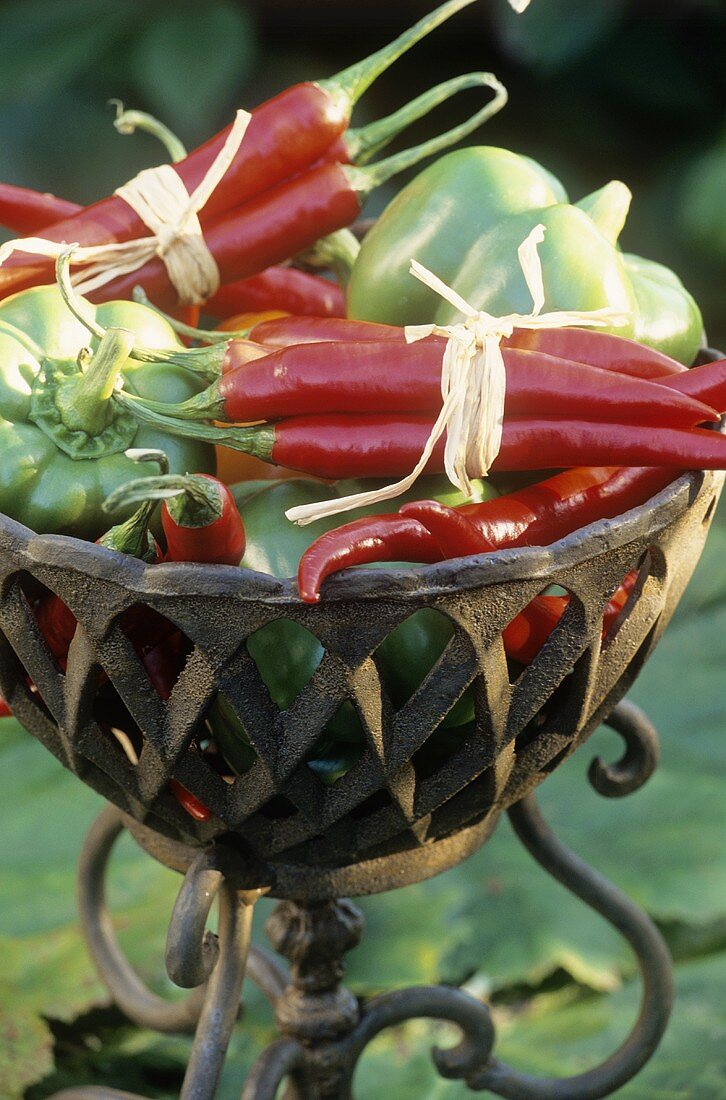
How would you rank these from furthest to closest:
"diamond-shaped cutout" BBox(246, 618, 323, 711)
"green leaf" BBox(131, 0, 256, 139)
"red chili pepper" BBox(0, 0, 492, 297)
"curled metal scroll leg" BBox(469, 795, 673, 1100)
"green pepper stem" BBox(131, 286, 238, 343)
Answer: "green leaf" BBox(131, 0, 256, 139)
"curled metal scroll leg" BBox(469, 795, 673, 1100)
"red chili pepper" BBox(0, 0, 492, 297)
"green pepper stem" BBox(131, 286, 238, 343)
"diamond-shaped cutout" BBox(246, 618, 323, 711)

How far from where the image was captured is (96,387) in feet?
2.42

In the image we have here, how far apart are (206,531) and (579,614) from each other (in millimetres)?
207

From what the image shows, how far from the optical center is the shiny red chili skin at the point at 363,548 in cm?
62

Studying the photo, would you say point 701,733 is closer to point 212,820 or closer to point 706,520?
point 706,520

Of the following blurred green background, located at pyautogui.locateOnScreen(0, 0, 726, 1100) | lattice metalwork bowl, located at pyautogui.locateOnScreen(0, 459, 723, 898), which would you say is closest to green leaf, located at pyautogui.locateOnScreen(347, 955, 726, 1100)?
blurred green background, located at pyautogui.locateOnScreen(0, 0, 726, 1100)

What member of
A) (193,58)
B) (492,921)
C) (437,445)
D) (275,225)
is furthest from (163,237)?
(193,58)

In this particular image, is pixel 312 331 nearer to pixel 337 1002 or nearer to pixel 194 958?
pixel 194 958

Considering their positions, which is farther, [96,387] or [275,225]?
[275,225]

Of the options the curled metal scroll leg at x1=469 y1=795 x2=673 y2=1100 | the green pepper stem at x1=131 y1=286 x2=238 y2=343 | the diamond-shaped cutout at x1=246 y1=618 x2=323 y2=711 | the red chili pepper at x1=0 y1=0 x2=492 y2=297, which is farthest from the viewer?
the curled metal scroll leg at x1=469 y1=795 x2=673 y2=1100

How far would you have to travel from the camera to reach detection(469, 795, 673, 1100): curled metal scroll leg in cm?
111

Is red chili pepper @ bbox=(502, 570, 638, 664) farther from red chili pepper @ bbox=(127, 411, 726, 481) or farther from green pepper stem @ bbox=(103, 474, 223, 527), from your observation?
green pepper stem @ bbox=(103, 474, 223, 527)

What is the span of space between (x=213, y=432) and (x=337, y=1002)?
525 millimetres

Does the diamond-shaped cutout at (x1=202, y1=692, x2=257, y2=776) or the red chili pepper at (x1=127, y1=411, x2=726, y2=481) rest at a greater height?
the red chili pepper at (x1=127, y1=411, x2=726, y2=481)

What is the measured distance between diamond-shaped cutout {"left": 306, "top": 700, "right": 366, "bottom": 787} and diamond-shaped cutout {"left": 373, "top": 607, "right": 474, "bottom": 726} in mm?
30
